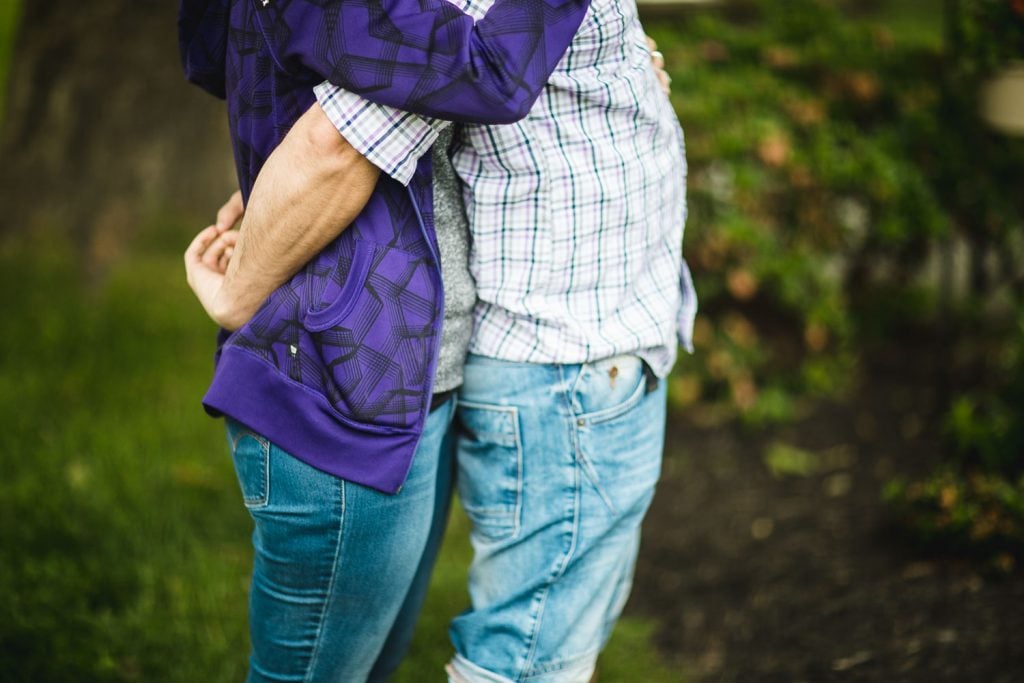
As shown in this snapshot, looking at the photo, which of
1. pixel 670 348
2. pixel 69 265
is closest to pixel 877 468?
pixel 670 348

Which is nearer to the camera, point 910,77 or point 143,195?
point 910,77

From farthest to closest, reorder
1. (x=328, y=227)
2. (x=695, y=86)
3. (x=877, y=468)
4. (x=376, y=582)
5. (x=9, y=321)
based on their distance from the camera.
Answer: (x=9, y=321) → (x=695, y=86) → (x=877, y=468) → (x=376, y=582) → (x=328, y=227)

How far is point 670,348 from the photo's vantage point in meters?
1.74

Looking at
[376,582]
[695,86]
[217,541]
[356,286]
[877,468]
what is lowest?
[877,468]

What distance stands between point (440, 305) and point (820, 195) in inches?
117

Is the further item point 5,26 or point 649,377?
point 5,26

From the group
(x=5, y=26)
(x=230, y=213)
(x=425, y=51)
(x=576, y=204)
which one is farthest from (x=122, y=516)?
(x=5, y=26)

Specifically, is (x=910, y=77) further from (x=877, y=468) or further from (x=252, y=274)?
(x=252, y=274)

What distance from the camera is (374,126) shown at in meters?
1.33

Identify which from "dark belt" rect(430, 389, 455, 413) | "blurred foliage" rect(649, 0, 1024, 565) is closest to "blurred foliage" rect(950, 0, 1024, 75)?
"blurred foliage" rect(649, 0, 1024, 565)

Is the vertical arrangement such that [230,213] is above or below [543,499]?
above

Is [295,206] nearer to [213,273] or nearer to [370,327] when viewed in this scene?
[370,327]

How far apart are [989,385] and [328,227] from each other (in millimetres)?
3421

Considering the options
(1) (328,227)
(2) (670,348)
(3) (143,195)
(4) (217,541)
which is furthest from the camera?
(3) (143,195)
